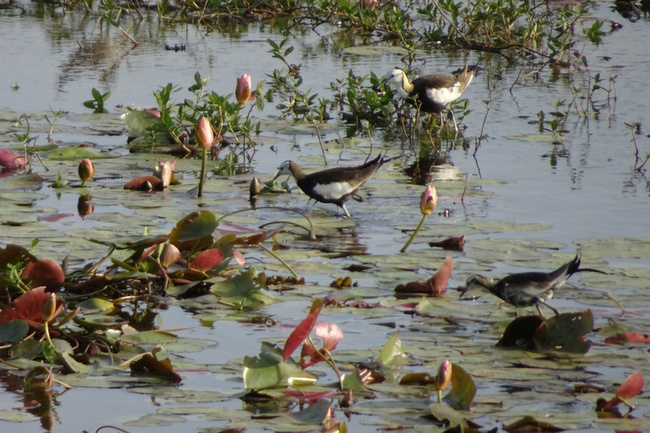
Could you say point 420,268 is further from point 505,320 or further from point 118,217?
point 118,217

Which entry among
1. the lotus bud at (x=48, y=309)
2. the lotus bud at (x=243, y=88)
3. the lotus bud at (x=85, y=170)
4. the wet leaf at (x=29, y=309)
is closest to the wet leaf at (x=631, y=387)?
the lotus bud at (x=48, y=309)

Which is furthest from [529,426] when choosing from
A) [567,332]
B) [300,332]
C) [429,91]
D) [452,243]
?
[429,91]

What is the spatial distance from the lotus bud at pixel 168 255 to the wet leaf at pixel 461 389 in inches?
63.4

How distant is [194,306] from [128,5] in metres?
11.0

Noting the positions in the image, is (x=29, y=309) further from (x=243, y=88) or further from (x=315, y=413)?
(x=243, y=88)

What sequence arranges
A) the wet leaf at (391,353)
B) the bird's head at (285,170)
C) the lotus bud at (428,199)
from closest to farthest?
the wet leaf at (391,353) < the lotus bud at (428,199) < the bird's head at (285,170)

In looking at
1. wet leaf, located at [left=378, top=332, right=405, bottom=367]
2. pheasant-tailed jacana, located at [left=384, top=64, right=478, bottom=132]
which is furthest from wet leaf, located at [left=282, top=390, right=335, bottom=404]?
pheasant-tailed jacana, located at [left=384, top=64, right=478, bottom=132]

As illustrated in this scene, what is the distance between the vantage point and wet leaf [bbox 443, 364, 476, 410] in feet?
10.2

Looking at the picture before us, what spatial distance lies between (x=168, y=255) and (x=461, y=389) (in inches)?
65.4

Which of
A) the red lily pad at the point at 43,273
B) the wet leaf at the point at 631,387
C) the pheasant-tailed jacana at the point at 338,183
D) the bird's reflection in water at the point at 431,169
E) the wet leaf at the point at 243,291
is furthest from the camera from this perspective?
the bird's reflection in water at the point at 431,169

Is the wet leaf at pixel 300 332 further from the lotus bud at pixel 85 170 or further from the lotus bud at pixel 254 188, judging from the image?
the lotus bud at pixel 85 170

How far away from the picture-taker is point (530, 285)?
4004mm

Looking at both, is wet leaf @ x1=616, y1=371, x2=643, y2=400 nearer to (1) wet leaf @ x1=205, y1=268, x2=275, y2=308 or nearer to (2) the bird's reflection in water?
(1) wet leaf @ x1=205, y1=268, x2=275, y2=308

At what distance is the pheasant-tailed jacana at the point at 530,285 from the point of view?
13.0 ft
